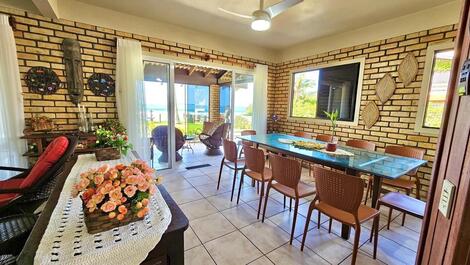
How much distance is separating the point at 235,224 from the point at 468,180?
1956mm

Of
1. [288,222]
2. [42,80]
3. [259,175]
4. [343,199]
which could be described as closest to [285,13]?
[259,175]

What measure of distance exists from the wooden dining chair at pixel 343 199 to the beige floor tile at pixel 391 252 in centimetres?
11

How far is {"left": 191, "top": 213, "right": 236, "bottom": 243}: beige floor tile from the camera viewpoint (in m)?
1.98

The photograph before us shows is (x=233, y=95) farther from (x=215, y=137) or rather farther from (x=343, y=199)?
(x=343, y=199)

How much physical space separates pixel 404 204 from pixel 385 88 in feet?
6.45

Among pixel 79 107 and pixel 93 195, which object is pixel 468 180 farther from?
pixel 79 107

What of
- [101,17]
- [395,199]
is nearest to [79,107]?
[101,17]

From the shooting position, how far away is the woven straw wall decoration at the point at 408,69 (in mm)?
2758

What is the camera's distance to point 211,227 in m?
2.12

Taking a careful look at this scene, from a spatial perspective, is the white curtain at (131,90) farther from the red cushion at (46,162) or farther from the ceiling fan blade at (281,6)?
the ceiling fan blade at (281,6)

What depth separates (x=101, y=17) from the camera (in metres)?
2.88

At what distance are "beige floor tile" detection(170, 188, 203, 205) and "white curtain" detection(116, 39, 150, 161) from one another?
3.57ft

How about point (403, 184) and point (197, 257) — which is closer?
point (197, 257)

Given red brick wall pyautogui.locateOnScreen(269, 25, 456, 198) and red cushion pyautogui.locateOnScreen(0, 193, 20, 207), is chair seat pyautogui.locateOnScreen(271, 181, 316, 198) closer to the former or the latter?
red brick wall pyautogui.locateOnScreen(269, 25, 456, 198)
